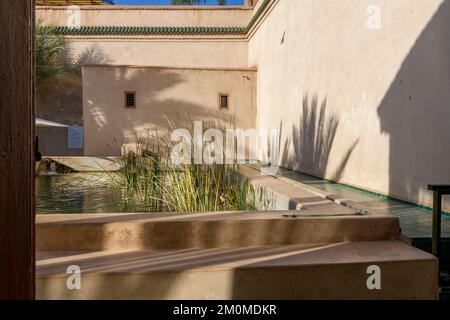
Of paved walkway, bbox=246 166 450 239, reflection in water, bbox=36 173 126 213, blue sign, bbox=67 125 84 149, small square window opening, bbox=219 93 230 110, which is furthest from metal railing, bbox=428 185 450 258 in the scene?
blue sign, bbox=67 125 84 149

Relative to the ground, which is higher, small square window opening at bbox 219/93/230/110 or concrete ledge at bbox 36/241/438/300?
small square window opening at bbox 219/93/230/110

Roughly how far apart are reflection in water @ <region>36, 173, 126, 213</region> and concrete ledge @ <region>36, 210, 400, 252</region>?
4.86 feet

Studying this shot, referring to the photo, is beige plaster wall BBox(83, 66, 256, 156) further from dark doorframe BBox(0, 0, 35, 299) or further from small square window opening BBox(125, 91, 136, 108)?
dark doorframe BBox(0, 0, 35, 299)

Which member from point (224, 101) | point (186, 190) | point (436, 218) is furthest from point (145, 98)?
point (436, 218)

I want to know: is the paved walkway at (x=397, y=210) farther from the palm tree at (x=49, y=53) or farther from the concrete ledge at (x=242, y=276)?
the palm tree at (x=49, y=53)

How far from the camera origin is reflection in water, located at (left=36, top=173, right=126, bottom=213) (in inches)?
169

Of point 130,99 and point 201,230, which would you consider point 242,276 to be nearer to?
point 201,230

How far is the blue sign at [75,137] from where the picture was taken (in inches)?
508

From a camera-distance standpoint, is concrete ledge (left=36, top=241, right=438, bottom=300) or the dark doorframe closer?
the dark doorframe

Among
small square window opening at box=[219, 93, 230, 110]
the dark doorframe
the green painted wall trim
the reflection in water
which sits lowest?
the reflection in water

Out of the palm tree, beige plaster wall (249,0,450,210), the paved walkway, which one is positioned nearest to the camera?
the paved walkway

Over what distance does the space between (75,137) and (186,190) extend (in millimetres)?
10217

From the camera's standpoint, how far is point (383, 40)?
15.9 ft
